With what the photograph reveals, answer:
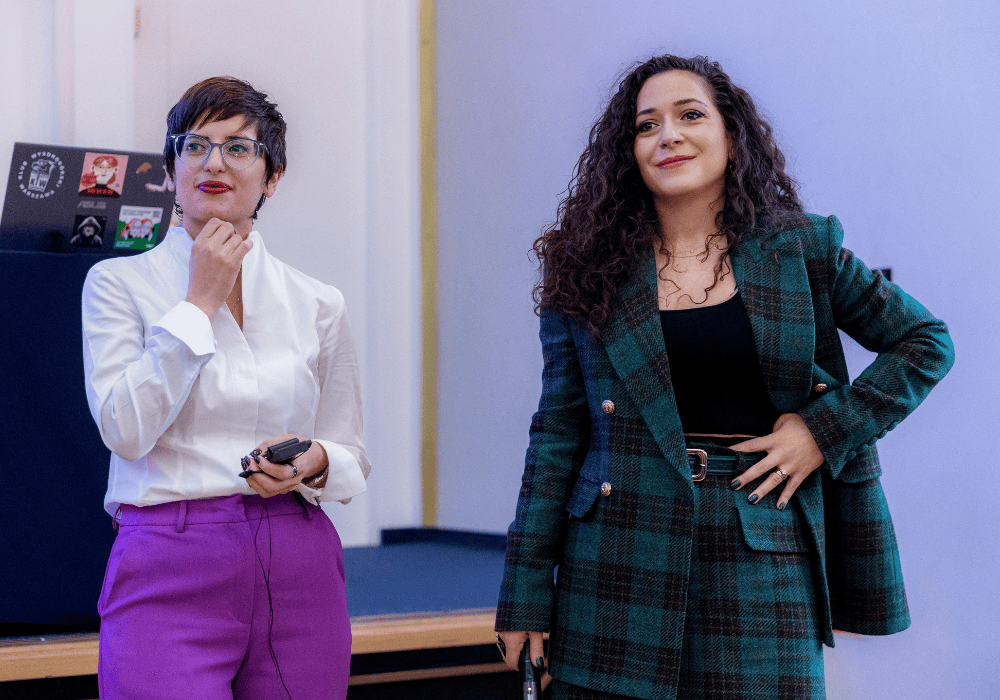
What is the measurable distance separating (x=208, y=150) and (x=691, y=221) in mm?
806

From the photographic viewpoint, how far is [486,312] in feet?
12.5

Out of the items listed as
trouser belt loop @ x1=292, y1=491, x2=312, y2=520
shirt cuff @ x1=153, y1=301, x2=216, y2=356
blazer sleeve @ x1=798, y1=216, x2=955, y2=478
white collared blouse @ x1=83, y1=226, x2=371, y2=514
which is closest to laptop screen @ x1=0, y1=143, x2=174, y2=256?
white collared blouse @ x1=83, y1=226, x2=371, y2=514

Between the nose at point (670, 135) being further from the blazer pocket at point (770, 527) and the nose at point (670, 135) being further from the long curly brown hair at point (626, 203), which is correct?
the blazer pocket at point (770, 527)

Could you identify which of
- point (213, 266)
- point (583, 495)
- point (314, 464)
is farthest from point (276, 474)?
point (583, 495)

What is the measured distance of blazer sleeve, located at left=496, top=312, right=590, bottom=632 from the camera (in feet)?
4.76

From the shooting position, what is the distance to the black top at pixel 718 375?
1.39m

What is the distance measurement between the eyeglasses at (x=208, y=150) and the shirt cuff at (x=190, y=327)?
0.27 m

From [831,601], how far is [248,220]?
3.77ft

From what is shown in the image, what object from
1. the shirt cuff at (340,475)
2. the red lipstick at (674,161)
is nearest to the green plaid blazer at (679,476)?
the red lipstick at (674,161)

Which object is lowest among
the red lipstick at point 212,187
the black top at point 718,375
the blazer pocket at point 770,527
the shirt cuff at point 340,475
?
the blazer pocket at point 770,527

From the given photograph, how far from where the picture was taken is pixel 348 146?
3824 mm

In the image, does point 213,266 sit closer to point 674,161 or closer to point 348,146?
point 674,161

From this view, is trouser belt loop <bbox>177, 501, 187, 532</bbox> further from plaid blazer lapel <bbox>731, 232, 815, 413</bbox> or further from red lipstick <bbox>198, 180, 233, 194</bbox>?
plaid blazer lapel <bbox>731, 232, 815, 413</bbox>

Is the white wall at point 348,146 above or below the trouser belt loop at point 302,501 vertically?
above
